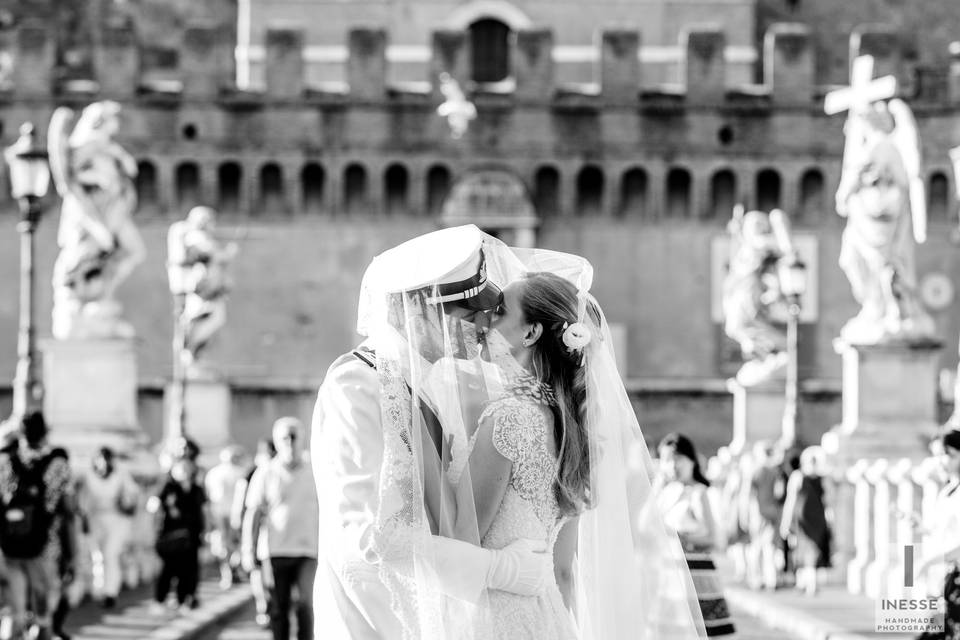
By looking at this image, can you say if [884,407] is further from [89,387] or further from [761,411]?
[761,411]

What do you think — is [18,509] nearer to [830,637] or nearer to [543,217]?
[830,637]

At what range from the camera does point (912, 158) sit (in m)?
14.0

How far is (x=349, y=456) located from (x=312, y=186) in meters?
30.3

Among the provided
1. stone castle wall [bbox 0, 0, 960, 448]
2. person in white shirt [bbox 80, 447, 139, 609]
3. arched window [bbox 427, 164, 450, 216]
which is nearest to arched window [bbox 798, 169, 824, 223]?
stone castle wall [bbox 0, 0, 960, 448]

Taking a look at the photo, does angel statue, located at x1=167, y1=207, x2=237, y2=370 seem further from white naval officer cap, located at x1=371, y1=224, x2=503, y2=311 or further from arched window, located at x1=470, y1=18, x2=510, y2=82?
white naval officer cap, located at x1=371, y1=224, x2=503, y2=311

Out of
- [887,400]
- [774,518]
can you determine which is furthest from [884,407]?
[774,518]

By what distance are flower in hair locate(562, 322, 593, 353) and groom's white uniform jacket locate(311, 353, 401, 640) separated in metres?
0.43

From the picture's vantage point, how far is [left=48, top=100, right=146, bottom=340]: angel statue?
1619 cm

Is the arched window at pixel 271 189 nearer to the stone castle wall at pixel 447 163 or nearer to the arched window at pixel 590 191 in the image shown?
the stone castle wall at pixel 447 163

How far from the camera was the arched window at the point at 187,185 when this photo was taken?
3384cm

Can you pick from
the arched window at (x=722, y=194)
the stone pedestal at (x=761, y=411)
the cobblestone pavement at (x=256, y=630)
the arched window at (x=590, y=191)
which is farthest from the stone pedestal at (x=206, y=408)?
the arched window at (x=722, y=194)

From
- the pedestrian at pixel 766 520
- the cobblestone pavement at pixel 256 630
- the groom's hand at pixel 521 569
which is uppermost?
the groom's hand at pixel 521 569

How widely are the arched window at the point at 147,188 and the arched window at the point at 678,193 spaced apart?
8.60m

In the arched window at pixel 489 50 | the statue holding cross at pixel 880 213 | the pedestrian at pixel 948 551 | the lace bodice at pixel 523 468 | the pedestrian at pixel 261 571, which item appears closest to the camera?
the lace bodice at pixel 523 468
